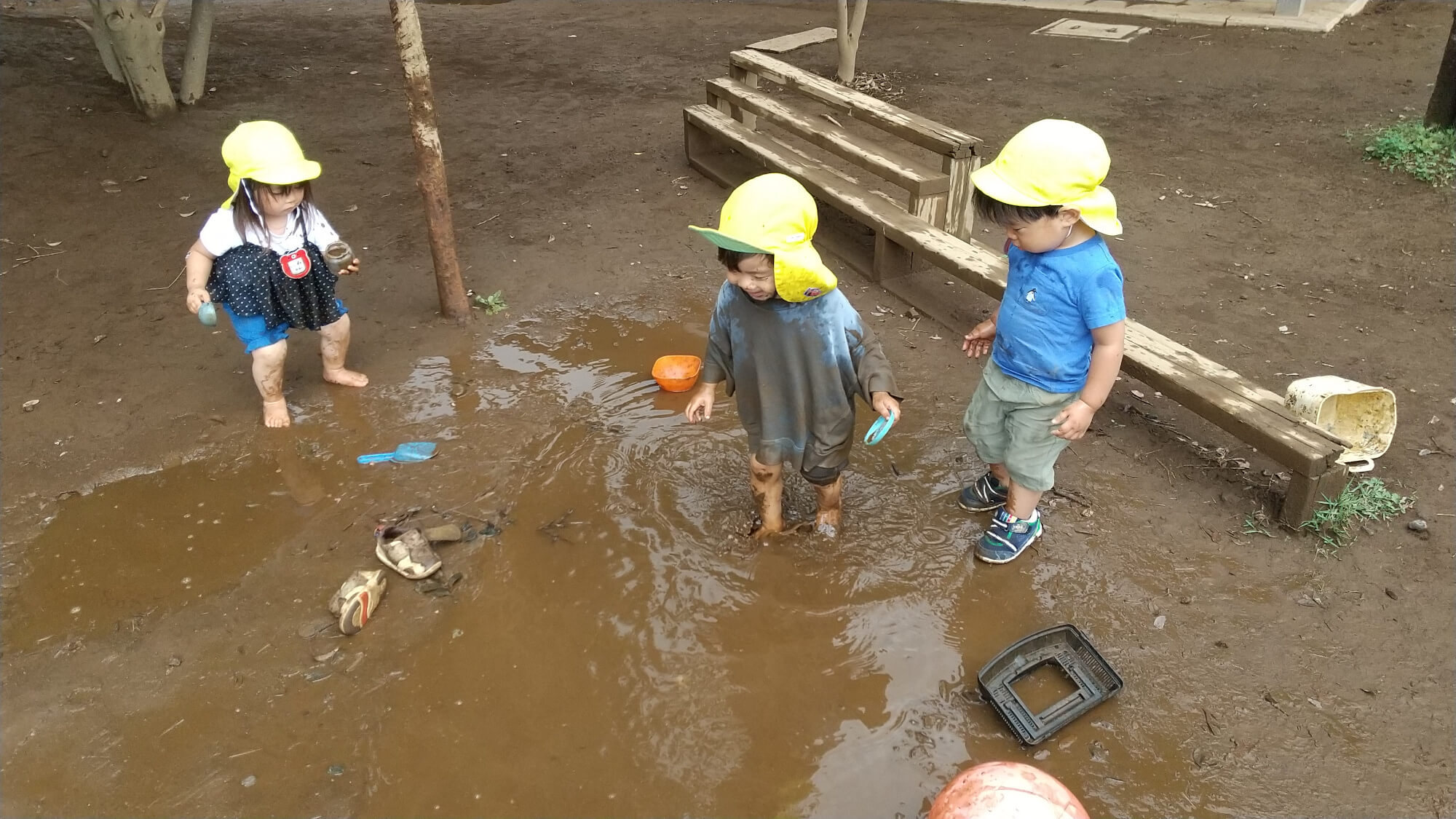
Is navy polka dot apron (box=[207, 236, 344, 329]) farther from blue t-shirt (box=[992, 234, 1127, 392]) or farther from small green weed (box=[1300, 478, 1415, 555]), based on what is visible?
small green weed (box=[1300, 478, 1415, 555])

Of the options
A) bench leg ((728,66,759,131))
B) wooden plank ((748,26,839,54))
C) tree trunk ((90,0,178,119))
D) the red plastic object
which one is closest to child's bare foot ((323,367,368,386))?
the red plastic object

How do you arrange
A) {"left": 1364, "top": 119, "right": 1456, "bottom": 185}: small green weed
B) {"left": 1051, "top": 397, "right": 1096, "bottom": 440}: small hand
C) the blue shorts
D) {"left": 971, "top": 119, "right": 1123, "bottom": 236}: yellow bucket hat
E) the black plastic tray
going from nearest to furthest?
{"left": 971, "top": 119, "right": 1123, "bottom": 236}: yellow bucket hat < the black plastic tray < {"left": 1051, "top": 397, "right": 1096, "bottom": 440}: small hand < the blue shorts < {"left": 1364, "top": 119, "right": 1456, "bottom": 185}: small green weed

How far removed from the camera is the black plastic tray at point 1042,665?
2.53m

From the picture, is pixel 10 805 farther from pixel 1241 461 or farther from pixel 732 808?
pixel 1241 461

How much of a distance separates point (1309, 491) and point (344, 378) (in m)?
3.80

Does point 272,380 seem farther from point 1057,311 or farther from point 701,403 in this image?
point 1057,311

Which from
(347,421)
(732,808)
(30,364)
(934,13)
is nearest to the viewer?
A: (732,808)

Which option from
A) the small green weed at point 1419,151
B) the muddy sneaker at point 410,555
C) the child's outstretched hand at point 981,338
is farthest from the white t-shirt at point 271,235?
the small green weed at point 1419,151

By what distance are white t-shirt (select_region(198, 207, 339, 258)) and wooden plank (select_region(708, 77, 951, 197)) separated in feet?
9.08

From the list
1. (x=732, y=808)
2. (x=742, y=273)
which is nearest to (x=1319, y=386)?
(x=742, y=273)

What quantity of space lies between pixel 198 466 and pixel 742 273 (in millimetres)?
2467

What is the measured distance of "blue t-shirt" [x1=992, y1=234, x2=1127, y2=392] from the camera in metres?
2.53

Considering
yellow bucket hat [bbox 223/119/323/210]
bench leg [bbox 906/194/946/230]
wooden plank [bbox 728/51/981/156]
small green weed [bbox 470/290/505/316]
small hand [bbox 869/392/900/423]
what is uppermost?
yellow bucket hat [bbox 223/119/323/210]

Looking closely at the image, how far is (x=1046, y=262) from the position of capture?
2.60 m
